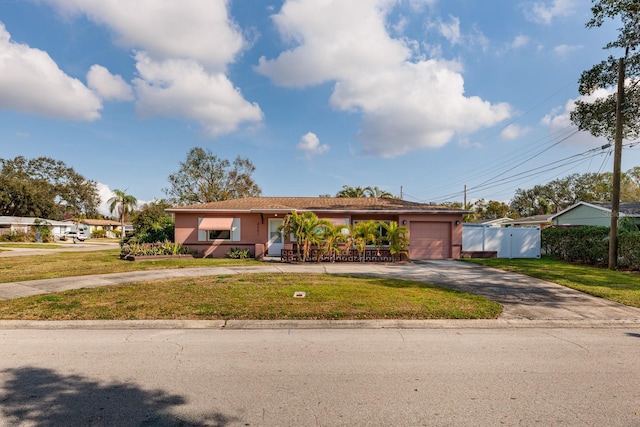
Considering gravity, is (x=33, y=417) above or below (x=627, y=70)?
below

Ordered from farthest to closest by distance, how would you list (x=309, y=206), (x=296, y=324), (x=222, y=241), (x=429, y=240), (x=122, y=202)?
(x=122, y=202)
(x=309, y=206)
(x=429, y=240)
(x=222, y=241)
(x=296, y=324)

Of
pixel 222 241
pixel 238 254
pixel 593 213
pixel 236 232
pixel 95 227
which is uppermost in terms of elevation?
pixel 593 213

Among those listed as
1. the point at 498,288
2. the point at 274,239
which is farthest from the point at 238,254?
the point at 498,288

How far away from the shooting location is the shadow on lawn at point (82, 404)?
10.3 ft

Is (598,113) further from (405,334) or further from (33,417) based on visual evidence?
(33,417)

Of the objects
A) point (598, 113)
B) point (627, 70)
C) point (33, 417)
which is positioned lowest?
point (33, 417)

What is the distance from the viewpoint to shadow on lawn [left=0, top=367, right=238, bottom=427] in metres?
3.13

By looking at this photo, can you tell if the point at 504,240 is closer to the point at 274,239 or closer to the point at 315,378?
the point at 274,239

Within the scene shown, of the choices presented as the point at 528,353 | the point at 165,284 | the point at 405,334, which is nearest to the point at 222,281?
the point at 165,284

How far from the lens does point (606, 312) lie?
7.29m

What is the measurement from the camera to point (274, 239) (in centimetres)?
1962

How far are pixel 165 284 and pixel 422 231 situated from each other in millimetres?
14550

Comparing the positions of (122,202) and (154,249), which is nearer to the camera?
(154,249)

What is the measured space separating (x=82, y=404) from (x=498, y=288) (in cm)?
981
